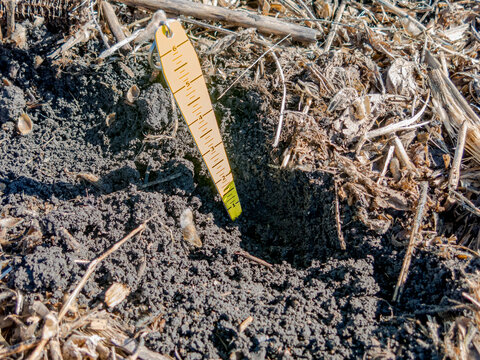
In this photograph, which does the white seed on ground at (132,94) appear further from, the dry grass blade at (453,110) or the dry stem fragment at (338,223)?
the dry grass blade at (453,110)

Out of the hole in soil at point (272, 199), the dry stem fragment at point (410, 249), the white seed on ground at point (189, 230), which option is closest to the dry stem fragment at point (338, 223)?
the hole in soil at point (272, 199)

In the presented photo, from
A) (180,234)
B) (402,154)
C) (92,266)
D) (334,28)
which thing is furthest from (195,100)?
(334,28)

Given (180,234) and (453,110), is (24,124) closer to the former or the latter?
(180,234)

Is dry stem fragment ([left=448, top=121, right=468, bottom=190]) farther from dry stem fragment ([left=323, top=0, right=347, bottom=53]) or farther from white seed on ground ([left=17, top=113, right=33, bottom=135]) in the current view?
white seed on ground ([left=17, top=113, right=33, bottom=135])

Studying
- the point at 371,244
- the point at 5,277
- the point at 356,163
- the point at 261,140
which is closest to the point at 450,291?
the point at 371,244

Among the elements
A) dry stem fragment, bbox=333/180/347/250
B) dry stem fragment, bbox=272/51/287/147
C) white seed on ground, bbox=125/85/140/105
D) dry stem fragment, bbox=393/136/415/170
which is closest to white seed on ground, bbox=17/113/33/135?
white seed on ground, bbox=125/85/140/105

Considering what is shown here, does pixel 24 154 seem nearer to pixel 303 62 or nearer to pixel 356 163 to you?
pixel 303 62
